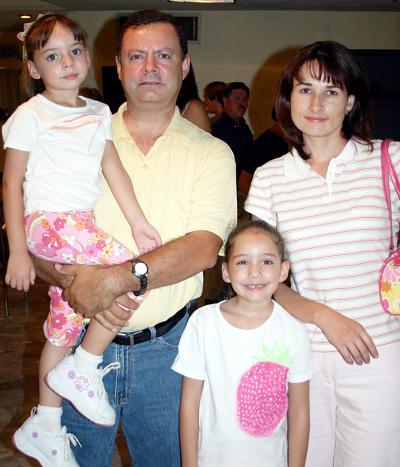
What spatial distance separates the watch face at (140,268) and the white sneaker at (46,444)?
0.62 m

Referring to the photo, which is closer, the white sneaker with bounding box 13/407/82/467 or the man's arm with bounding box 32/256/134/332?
the man's arm with bounding box 32/256/134/332

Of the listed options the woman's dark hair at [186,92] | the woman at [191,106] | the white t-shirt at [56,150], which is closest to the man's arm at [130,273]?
the white t-shirt at [56,150]

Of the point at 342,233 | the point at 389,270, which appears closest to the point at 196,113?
the point at 342,233

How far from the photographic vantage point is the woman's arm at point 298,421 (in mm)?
1657

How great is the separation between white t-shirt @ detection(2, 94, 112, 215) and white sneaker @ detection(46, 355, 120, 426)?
1.61 feet

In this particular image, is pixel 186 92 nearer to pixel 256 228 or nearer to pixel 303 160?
pixel 303 160

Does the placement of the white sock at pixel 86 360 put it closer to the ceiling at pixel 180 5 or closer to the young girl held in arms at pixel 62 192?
the young girl held in arms at pixel 62 192

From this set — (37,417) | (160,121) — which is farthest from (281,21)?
(37,417)

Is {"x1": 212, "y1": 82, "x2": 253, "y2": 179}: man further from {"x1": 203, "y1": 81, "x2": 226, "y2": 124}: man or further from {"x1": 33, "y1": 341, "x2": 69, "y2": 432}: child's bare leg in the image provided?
{"x1": 33, "y1": 341, "x2": 69, "y2": 432}: child's bare leg

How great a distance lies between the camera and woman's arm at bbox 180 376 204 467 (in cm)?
169

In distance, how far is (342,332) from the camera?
1.62m

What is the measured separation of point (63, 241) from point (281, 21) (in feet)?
24.8

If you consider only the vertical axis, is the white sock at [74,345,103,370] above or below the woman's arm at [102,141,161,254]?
below

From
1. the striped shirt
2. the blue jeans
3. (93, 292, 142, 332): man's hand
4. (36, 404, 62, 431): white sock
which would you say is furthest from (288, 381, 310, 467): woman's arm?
(36, 404, 62, 431): white sock
